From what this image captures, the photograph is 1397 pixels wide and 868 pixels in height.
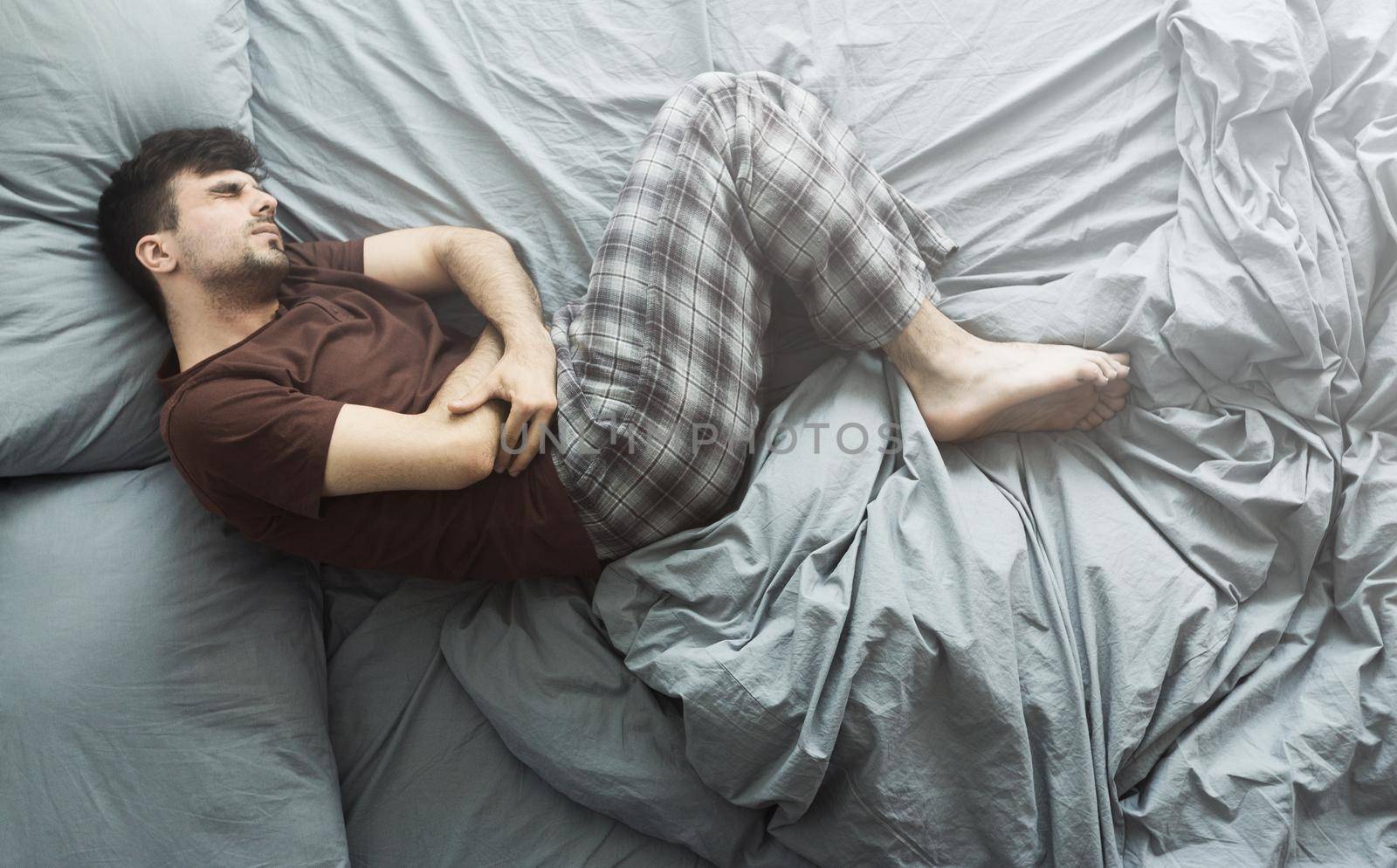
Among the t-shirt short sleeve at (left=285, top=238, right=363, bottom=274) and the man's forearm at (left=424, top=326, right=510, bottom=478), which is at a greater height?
the t-shirt short sleeve at (left=285, top=238, right=363, bottom=274)

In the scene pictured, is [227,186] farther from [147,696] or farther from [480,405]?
[147,696]

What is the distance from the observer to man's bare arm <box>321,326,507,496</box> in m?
1.00

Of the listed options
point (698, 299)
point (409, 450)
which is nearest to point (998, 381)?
point (698, 299)

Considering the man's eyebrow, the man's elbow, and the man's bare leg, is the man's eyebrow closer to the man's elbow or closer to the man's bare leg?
the man's elbow

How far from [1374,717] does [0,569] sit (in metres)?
1.51

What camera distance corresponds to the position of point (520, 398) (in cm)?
108

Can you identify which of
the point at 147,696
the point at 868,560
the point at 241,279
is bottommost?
the point at 147,696

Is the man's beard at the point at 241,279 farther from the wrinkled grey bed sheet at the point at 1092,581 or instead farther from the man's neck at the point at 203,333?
the wrinkled grey bed sheet at the point at 1092,581

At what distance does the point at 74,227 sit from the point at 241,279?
26cm

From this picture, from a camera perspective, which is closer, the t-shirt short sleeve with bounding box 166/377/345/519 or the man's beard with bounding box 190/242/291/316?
the t-shirt short sleeve with bounding box 166/377/345/519

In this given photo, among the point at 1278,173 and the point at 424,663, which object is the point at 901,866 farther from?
the point at 1278,173

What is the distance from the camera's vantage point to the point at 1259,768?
3.14 feet

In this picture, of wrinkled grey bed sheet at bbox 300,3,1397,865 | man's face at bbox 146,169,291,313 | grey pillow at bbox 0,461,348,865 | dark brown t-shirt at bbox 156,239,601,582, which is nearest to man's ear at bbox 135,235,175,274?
man's face at bbox 146,169,291,313

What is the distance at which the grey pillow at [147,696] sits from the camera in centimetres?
98
